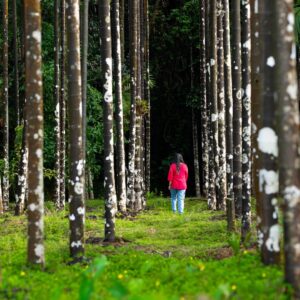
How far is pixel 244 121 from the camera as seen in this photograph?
11391 millimetres

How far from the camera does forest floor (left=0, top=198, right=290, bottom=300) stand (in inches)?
245

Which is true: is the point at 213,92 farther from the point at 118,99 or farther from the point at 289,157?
the point at 289,157

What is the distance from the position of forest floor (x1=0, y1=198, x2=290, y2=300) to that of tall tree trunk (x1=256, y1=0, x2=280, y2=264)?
0.34 m

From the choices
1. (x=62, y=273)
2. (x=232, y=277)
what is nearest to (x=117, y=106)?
(x=62, y=273)

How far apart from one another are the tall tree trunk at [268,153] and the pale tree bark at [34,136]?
124 inches

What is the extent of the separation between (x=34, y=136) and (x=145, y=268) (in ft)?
8.37

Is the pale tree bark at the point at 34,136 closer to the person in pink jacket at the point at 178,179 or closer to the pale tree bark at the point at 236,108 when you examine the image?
the pale tree bark at the point at 236,108

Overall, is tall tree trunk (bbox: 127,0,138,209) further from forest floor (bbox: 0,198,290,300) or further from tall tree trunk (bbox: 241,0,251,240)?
tall tree trunk (bbox: 241,0,251,240)

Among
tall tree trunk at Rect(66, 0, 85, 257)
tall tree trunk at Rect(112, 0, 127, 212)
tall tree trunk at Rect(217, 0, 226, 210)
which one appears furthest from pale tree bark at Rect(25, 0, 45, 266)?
tall tree trunk at Rect(217, 0, 226, 210)

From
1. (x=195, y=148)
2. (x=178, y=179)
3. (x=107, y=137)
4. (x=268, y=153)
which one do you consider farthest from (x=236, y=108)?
(x=195, y=148)

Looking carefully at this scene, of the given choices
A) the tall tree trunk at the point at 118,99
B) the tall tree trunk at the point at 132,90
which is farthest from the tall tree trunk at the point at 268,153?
the tall tree trunk at the point at 132,90

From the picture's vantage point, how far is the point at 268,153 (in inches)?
291

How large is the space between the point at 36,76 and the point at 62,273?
2850mm

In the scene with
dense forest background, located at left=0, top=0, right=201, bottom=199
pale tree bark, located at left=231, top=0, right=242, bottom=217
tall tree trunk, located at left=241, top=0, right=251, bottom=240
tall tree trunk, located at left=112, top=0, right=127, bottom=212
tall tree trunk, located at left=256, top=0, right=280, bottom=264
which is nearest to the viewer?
tall tree trunk, located at left=256, top=0, right=280, bottom=264
